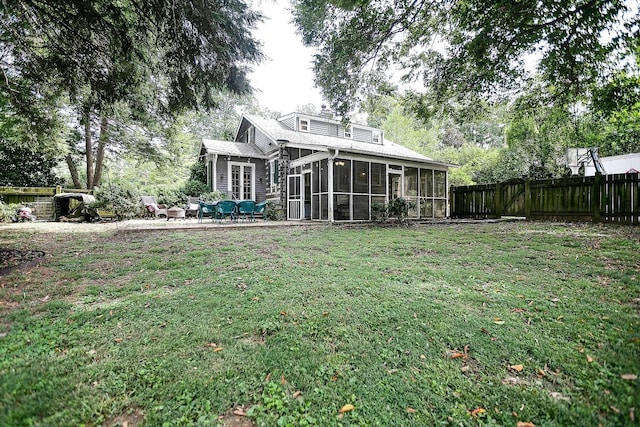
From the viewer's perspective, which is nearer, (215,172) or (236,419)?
(236,419)

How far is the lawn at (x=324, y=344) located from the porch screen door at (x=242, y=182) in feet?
40.6

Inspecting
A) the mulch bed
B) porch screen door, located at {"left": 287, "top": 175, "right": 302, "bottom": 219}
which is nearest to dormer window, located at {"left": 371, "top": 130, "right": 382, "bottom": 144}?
porch screen door, located at {"left": 287, "top": 175, "right": 302, "bottom": 219}

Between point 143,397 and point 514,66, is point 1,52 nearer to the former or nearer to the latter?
point 143,397

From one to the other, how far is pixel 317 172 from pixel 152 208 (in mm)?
8894

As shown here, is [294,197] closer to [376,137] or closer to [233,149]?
[233,149]

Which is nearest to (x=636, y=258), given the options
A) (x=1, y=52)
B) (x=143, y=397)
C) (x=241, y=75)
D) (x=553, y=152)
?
(x=143, y=397)

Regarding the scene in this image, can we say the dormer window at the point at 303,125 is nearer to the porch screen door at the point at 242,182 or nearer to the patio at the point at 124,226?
the porch screen door at the point at 242,182

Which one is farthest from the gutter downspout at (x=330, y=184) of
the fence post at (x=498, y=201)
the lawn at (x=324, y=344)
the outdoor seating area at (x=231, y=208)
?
the fence post at (x=498, y=201)

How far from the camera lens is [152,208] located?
48.9 feet

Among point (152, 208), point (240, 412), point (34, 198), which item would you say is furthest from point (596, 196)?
point (34, 198)

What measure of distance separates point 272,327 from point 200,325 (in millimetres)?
650

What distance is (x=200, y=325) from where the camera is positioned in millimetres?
2633

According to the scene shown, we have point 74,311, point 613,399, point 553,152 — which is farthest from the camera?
point 553,152

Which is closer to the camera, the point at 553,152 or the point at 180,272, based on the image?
the point at 180,272
